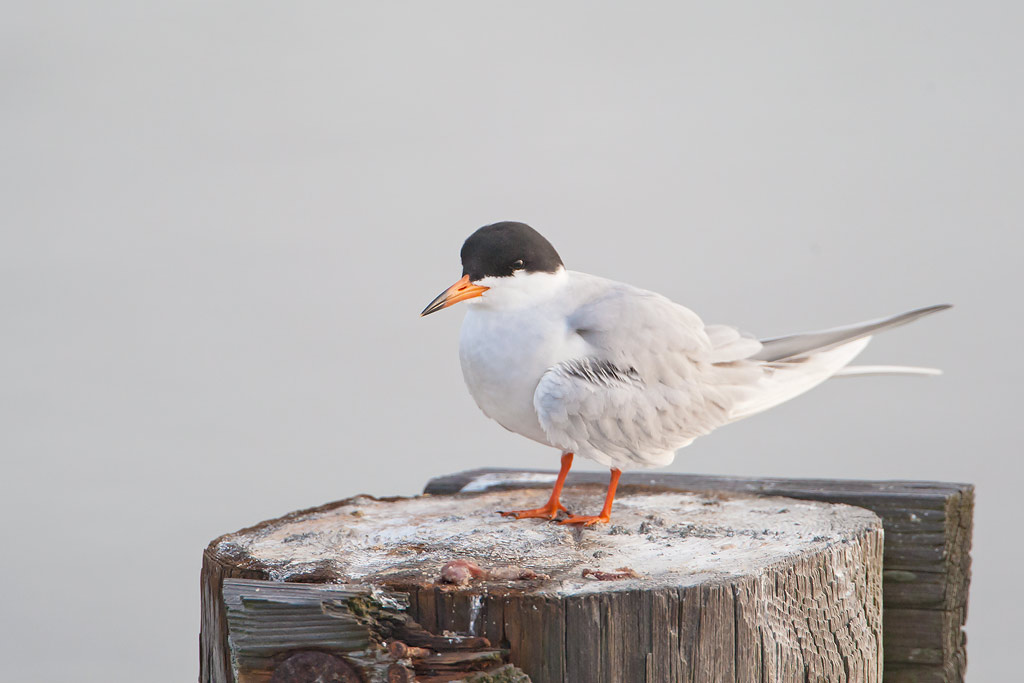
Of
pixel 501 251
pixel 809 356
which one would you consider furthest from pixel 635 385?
pixel 809 356

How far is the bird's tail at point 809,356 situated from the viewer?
3553 mm

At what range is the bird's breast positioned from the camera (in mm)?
3137

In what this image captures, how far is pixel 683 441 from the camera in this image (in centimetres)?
333

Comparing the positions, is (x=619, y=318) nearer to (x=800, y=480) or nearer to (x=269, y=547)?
→ (x=800, y=480)

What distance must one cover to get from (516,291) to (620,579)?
933mm

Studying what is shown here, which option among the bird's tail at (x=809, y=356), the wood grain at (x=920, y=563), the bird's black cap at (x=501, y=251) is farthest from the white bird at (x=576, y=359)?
the wood grain at (x=920, y=563)

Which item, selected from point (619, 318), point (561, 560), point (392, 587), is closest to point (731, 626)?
point (561, 560)

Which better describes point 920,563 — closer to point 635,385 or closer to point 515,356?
point 635,385

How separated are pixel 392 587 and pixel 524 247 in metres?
1.06

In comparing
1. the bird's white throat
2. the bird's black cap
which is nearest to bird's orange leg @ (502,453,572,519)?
the bird's white throat

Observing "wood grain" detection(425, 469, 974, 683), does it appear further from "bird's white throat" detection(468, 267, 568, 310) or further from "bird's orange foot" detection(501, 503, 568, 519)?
"bird's white throat" detection(468, 267, 568, 310)

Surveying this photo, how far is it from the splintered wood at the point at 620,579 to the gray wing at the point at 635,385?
228 millimetres

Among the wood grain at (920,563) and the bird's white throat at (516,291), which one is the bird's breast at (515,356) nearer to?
the bird's white throat at (516,291)

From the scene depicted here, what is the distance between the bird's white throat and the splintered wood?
1.98 ft
